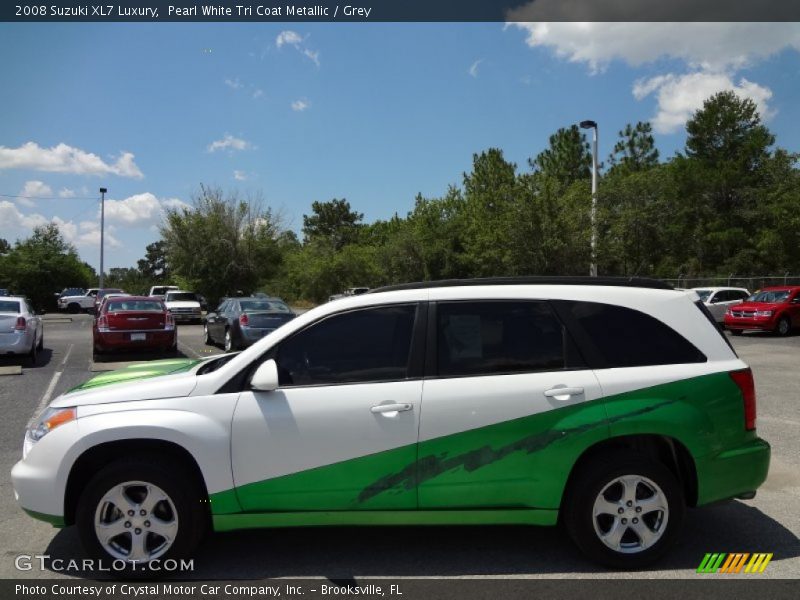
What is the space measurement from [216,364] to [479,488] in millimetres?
2052

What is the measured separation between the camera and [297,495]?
12.6ft

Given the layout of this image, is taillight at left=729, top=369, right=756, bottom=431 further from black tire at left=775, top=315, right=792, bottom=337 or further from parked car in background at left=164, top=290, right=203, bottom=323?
parked car in background at left=164, top=290, right=203, bottom=323

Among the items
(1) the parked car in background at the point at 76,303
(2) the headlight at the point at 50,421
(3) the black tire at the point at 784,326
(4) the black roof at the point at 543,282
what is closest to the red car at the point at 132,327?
(2) the headlight at the point at 50,421

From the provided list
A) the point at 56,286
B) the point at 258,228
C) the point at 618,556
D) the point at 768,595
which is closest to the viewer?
the point at 768,595

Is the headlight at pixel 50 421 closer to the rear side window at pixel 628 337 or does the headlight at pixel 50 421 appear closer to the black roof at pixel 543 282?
the black roof at pixel 543 282

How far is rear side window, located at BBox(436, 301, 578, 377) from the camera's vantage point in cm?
403

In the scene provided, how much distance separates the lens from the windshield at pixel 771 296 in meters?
21.1

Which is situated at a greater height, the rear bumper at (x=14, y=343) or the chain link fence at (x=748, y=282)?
the chain link fence at (x=748, y=282)

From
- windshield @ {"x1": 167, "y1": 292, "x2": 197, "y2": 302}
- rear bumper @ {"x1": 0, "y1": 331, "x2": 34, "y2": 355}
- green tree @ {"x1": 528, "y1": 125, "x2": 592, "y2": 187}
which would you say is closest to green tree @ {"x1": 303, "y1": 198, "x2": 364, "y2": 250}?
green tree @ {"x1": 528, "y1": 125, "x2": 592, "y2": 187}

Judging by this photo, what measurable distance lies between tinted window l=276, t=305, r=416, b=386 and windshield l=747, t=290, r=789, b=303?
20.7 m

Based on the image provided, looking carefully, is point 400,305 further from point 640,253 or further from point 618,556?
point 640,253

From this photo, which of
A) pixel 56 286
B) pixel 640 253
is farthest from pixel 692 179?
pixel 56 286

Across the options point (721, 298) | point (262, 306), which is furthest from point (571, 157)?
point (262, 306)

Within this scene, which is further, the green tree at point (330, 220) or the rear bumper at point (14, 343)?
the green tree at point (330, 220)
